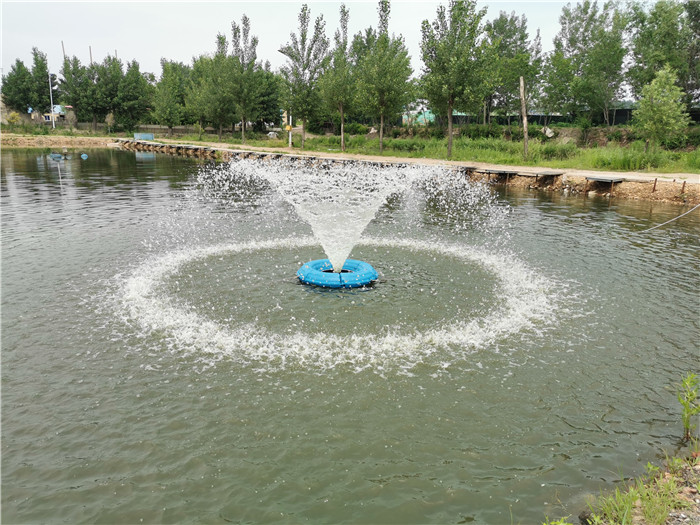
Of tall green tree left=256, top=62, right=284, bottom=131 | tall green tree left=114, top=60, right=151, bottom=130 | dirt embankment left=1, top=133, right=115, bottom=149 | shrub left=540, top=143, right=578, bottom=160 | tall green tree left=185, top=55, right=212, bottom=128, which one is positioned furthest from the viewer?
tall green tree left=114, top=60, right=151, bottom=130

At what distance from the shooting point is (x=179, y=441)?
6.38m

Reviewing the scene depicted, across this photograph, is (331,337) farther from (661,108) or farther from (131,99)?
(131,99)

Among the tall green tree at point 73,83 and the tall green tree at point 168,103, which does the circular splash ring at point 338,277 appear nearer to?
the tall green tree at point 168,103

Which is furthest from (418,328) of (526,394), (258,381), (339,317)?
(258,381)

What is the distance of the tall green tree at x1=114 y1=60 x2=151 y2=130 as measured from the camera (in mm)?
81750

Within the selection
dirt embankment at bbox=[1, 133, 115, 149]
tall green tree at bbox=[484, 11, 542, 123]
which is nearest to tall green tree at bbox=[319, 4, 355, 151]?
tall green tree at bbox=[484, 11, 542, 123]

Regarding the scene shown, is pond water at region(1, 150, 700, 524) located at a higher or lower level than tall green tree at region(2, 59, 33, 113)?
lower

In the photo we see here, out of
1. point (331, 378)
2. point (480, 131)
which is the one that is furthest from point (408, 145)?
point (331, 378)

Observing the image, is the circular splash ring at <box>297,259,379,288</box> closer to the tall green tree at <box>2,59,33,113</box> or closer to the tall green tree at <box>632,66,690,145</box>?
the tall green tree at <box>632,66,690,145</box>

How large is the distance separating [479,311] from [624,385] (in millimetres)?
3467

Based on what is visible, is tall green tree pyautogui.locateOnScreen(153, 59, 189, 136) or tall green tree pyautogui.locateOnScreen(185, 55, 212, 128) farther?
tall green tree pyautogui.locateOnScreen(153, 59, 189, 136)

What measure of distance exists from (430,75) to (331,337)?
35.7 m

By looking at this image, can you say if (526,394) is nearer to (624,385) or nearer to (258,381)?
(624,385)

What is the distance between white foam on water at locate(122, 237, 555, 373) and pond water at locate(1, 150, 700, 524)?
0.06 m
